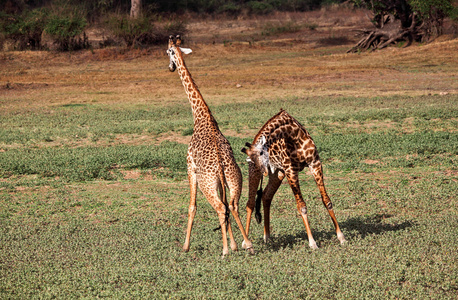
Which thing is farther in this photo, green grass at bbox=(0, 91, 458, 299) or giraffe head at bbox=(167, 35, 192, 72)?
giraffe head at bbox=(167, 35, 192, 72)

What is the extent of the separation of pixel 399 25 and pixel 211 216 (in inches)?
893

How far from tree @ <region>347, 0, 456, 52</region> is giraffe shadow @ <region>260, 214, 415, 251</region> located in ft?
70.3

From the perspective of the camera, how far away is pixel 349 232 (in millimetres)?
7773

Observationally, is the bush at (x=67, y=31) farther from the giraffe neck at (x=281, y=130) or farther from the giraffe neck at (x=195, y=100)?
the giraffe neck at (x=281, y=130)

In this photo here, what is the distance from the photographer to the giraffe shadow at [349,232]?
752 cm

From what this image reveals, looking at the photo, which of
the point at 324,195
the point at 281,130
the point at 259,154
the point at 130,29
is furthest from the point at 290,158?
the point at 130,29

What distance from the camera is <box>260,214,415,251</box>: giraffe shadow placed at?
24.7 feet

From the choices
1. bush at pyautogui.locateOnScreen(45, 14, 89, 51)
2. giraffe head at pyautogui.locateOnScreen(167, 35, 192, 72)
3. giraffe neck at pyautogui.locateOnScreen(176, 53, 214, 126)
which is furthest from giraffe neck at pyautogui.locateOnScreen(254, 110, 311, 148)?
bush at pyautogui.locateOnScreen(45, 14, 89, 51)

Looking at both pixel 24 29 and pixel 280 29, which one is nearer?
pixel 24 29

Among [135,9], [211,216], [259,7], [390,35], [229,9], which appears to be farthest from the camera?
[259,7]

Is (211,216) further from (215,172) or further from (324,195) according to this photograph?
(215,172)

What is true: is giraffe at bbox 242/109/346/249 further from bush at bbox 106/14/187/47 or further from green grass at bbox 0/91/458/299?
bush at bbox 106/14/187/47


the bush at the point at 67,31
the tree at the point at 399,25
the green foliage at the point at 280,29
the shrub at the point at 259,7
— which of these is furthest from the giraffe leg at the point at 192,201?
the shrub at the point at 259,7

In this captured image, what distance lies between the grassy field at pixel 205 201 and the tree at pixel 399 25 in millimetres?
4784
